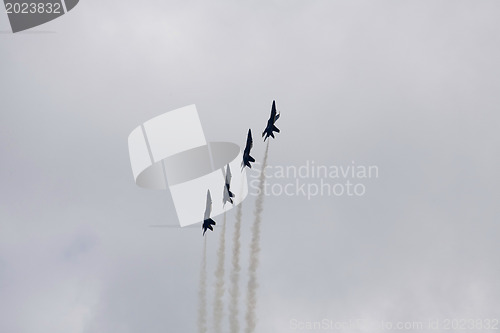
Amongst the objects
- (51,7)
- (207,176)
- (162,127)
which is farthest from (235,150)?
(51,7)

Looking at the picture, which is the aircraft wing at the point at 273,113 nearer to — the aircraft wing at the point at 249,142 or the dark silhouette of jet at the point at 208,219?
the aircraft wing at the point at 249,142

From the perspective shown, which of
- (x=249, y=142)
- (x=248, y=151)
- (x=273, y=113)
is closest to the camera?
(x=273, y=113)

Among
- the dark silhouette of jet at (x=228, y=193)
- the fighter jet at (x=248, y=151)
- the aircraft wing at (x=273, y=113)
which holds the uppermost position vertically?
the aircraft wing at (x=273, y=113)

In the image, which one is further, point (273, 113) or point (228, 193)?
point (228, 193)

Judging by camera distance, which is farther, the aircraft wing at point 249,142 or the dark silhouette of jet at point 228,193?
the dark silhouette of jet at point 228,193

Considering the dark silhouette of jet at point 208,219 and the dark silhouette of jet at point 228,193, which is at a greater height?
the dark silhouette of jet at point 228,193

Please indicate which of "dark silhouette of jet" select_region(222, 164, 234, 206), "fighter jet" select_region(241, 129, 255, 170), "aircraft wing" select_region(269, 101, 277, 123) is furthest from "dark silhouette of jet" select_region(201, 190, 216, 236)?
"aircraft wing" select_region(269, 101, 277, 123)

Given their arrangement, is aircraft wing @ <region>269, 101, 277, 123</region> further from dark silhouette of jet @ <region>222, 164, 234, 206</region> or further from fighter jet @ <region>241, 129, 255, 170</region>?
dark silhouette of jet @ <region>222, 164, 234, 206</region>

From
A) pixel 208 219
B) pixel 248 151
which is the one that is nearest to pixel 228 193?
pixel 208 219

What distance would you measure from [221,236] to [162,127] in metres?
28.7

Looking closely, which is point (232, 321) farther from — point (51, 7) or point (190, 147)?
point (51, 7)

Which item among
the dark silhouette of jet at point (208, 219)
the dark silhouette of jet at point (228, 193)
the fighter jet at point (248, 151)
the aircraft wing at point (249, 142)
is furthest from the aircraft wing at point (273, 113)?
the dark silhouette of jet at point (208, 219)

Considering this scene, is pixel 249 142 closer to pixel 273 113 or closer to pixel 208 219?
pixel 273 113

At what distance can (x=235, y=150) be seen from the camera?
142 metres
